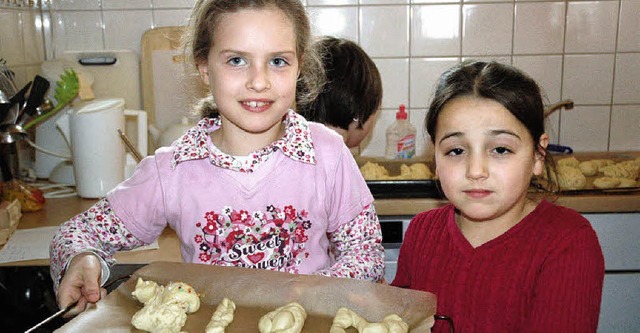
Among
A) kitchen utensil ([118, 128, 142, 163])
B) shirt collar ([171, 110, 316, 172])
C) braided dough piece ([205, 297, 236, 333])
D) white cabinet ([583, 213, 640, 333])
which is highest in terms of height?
shirt collar ([171, 110, 316, 172])

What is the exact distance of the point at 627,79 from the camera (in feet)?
7.16

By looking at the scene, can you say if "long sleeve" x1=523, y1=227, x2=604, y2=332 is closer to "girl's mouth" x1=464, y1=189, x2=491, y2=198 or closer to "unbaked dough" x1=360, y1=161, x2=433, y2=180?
"girl's mouth" x1=464, y1=189, x2=491, y2=198

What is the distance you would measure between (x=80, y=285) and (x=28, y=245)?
61 centimetres

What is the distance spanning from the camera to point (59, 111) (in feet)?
6.59

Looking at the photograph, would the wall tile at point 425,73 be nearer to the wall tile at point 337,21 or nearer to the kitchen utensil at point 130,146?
the wall tile at point 337,21

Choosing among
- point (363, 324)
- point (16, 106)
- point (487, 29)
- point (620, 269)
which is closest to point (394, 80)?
point (487, 29)

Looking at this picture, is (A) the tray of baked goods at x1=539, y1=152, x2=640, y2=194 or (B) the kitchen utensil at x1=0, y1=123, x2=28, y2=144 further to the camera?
(A) the tray of baked goods at x1=539, y1=152, x2=640, y2=194

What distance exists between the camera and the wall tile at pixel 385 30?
2150 millimetres

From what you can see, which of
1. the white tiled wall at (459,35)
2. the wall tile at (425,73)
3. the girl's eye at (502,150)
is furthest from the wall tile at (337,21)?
the girl's eye at (502,150)

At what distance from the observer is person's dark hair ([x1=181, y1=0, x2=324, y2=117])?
3.19ft

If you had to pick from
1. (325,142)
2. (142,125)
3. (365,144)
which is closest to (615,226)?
(365,144)

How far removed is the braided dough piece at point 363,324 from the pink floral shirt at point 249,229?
0.12 meters

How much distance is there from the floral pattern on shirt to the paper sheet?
1.45 ft

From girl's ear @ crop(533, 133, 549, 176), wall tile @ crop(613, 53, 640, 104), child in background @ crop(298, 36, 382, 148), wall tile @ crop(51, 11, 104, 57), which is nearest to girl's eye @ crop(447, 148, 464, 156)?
girl's ear @ crop(533, 133, 549, 176)
